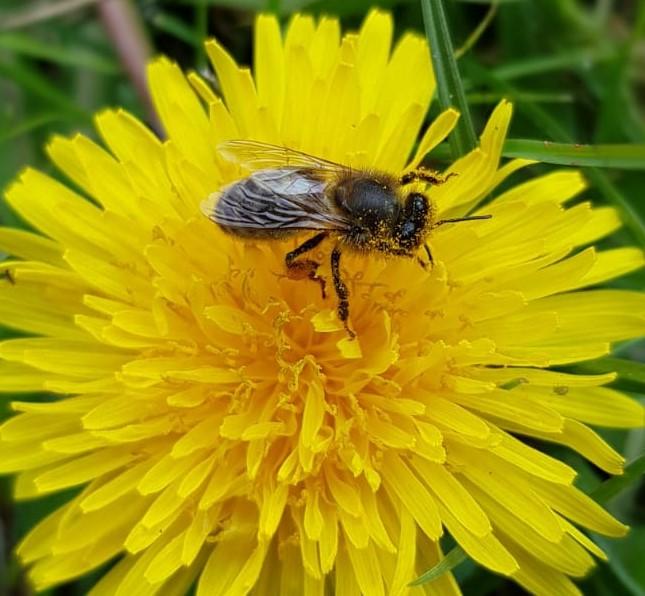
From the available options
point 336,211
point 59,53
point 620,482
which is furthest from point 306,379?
point 59,53

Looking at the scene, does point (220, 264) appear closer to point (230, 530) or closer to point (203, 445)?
point (203, 445)

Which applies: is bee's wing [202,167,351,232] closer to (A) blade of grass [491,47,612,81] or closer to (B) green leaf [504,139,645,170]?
Answer: (B) green leaf [504,139,645,170]

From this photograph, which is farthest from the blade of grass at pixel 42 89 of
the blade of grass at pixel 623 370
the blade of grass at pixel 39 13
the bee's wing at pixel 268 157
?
the blade of grass at pixel 623 370

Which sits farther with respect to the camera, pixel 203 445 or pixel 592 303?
pixel 592 303

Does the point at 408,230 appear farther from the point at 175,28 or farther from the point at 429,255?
the point at 175,28

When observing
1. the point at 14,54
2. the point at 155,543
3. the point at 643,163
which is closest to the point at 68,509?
the point at 155,543
